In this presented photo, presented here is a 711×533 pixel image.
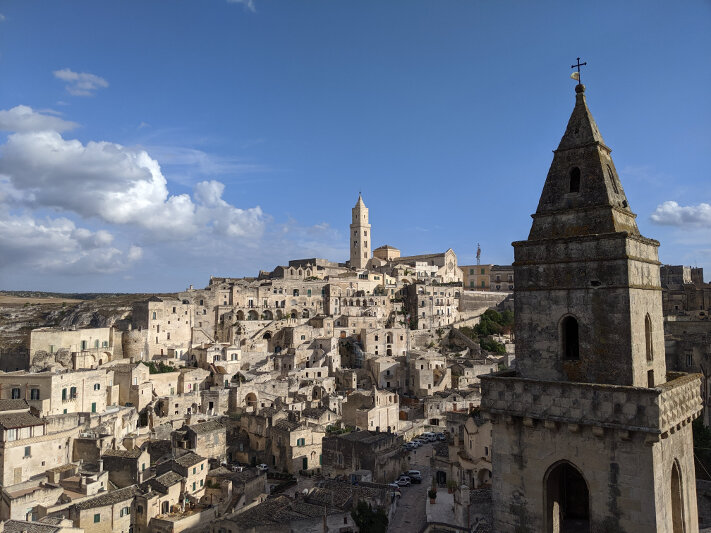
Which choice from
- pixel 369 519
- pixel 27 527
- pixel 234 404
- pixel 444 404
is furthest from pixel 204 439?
pixel 444 404

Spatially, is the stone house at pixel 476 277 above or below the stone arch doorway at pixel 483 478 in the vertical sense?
above

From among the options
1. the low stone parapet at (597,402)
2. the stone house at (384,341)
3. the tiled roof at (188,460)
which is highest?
the low stone parapet at (597,402)

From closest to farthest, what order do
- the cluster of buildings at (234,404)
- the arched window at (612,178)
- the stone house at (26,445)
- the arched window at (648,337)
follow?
1. the arched window at (648,337)
2. the arched window at (612,178)
3. the cluster of buildings at (234,404)
4. the stone house at (26,445)

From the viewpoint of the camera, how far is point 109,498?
2683 centimetres

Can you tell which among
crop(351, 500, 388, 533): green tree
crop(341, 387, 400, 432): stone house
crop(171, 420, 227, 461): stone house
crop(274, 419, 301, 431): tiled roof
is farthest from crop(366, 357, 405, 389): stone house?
crop(351, 500, 388, 533): green tree

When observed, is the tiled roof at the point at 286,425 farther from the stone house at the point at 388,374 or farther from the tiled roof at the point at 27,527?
the stone house at the point at 388,374

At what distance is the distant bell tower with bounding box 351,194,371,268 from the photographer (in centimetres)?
10012

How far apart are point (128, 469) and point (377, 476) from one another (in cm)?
1426

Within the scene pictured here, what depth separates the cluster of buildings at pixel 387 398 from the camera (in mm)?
9961

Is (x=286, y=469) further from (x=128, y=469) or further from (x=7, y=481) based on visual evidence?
(x=7, y=481)

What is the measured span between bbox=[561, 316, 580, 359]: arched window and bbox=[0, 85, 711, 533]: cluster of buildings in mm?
46

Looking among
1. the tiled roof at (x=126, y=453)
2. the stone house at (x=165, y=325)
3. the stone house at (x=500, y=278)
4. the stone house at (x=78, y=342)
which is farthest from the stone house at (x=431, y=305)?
the tiled roof at (x=126, y=453)

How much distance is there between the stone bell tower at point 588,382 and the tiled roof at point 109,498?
2230cm

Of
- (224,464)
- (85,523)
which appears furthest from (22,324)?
(85,523)
